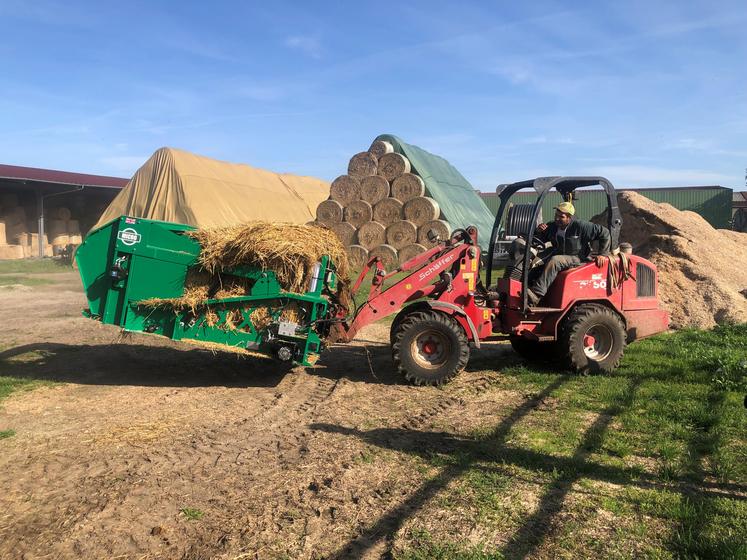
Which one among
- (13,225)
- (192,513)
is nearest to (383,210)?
(192,513)

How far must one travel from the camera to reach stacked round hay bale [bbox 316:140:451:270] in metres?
17.2

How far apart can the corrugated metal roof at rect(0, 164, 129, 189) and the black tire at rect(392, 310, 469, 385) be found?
2305 centimetres

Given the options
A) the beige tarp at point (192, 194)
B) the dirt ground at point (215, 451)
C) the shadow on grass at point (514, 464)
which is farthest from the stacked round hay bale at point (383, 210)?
the shadow on grass at point (514, 464)

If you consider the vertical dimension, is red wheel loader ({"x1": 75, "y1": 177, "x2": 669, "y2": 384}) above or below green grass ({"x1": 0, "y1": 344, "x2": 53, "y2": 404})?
above

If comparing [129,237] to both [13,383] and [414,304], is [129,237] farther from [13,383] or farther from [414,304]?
[414,304]

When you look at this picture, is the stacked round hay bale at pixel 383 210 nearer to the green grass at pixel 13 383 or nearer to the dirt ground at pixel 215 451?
the dirt ground at pixel 215 451

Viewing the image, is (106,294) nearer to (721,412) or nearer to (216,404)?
(216,404)

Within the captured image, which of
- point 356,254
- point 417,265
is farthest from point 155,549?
point 356,254

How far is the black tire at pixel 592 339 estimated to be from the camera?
6668 millimetres

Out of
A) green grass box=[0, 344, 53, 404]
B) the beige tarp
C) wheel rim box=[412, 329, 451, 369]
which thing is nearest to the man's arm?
wheel rim box=[412, 329, 451, 369]

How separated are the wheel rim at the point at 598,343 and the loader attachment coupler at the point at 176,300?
3.00 metres

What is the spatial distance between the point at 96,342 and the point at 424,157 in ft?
48.4

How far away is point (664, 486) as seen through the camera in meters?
3.98

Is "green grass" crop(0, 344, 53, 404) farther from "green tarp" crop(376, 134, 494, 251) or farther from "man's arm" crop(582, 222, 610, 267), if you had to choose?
"green tarp" crop(376, 134, 494, 251)
